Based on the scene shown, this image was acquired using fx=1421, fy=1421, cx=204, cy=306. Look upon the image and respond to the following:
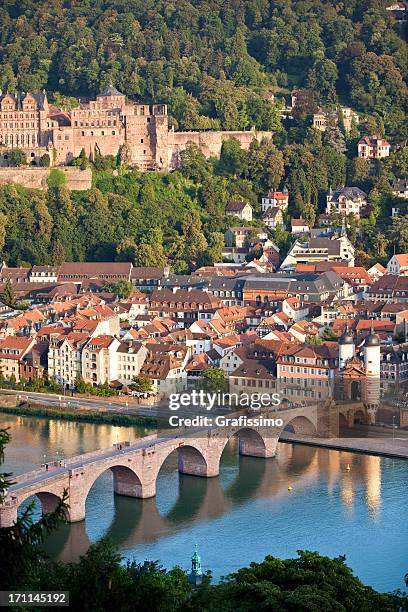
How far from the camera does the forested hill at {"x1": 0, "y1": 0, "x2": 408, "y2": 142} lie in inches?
1869

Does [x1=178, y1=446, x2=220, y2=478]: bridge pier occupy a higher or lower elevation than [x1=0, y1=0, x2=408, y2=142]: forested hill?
lower

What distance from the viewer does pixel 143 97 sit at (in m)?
47.6

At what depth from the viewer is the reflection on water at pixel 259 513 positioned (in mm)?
19078

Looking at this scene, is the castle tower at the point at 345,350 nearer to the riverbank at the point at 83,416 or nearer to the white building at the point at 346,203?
the riverbank at the point at 83,416

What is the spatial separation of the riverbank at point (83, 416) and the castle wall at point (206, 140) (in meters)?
17.2

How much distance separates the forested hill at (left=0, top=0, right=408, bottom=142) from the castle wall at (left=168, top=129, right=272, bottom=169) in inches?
19.9

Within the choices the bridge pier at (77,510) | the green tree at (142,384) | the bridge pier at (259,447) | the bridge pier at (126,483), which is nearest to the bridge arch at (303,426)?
the bridge pier at (259,447)

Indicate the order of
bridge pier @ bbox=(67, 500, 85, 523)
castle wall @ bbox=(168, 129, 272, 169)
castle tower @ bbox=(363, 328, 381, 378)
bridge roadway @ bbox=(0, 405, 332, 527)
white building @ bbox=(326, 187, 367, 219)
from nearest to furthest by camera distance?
bridge roadway @ bbox=(0, 405, 332, 527), bridge pier @ bbox=(67, 500, 85, 523), castle tower @ bbox=(363, 328, 381, 378), white building @ bbox=(326, 187, 367, 219), castle wall @ bbox=(168, 129, 272, 169)

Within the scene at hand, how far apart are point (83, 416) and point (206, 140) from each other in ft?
62.8

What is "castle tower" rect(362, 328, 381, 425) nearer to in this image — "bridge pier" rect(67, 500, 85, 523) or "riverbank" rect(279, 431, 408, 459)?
"riverbank" rect(279, 431, 408, 459)

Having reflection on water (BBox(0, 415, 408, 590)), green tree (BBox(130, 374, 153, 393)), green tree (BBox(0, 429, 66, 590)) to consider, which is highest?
green tree (BBox(0, 429, 66, 590))

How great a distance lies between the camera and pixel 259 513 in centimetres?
2106

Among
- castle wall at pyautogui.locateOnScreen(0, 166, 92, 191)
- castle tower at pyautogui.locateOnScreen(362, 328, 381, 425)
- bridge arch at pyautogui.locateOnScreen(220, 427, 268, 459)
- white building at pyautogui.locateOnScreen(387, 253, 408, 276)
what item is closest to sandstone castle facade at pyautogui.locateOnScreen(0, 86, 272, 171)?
castle wall at pyautogui.locateOnScreen(0, 166, 92, 191)

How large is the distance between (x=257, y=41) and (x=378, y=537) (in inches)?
1374
